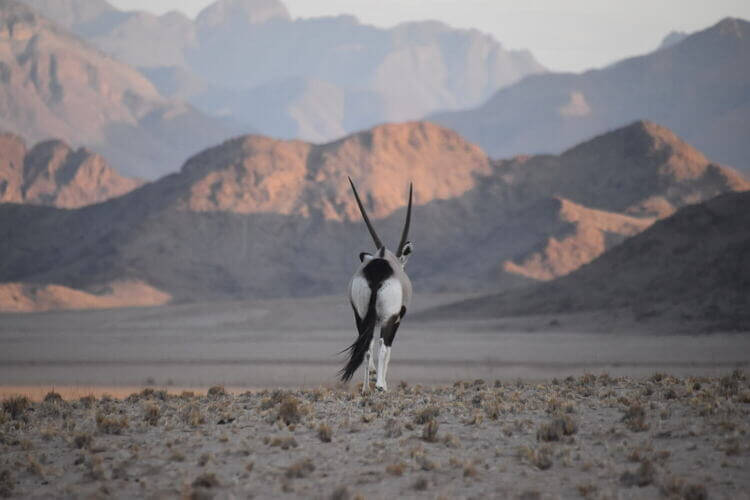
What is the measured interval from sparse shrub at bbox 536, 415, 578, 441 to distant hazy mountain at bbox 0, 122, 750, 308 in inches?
2694

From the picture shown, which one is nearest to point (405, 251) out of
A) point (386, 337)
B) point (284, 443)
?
point (386, 337)

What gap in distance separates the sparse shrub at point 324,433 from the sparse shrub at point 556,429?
95.2 inches

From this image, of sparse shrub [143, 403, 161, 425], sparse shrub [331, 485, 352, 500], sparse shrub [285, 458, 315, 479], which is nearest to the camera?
sparse shrub [331, 485, 352, 500]

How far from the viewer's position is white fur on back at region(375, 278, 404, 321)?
45.0 ft

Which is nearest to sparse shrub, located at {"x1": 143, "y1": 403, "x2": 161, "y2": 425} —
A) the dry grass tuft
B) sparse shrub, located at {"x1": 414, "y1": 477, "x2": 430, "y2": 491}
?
sparse shrub, located at {"x1": 414, "y1": 477, "x2": 430, "y2": 491}

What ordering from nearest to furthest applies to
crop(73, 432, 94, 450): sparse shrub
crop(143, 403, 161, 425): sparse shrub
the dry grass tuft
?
1. the dry grass tuft
2. crop(73, 432, 94, 450): sparse shrub
3. crop(143, 403, 161, 425): sparse shrub

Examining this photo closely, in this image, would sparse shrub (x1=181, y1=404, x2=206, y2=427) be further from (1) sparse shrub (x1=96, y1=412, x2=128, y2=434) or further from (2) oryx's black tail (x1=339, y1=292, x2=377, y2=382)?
(2) oryx's black tail (x1=339, y1=292, x2=377, y2=382)

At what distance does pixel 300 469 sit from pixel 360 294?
4.52 m

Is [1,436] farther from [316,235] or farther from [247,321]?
[316,235]

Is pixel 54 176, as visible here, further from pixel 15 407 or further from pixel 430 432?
pixel 430 432

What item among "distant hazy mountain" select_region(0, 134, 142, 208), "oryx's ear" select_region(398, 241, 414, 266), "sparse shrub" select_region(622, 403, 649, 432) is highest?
"distant hazy mountain" select_region(0, 134, 142, 208)

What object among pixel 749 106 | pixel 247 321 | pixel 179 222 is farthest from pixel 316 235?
pixel 749 106

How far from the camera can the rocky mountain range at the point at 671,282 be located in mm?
48531

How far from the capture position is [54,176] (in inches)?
5094
